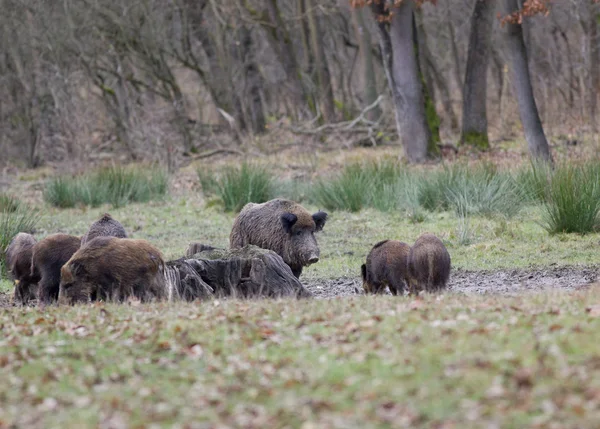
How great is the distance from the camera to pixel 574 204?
14852 millimetres

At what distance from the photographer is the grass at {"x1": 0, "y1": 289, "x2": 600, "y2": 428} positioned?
5.13 meters

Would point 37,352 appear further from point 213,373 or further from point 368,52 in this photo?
point 368,52

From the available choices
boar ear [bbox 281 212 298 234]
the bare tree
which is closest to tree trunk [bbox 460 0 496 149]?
the bare tree

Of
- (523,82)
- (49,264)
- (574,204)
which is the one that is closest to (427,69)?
(523,82)

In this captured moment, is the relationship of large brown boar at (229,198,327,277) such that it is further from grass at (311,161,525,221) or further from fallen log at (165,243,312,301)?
grass at (311,161,525,221)

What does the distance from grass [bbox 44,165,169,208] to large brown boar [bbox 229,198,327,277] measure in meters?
10.2

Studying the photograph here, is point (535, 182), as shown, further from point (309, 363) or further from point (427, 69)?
point (427, 69)

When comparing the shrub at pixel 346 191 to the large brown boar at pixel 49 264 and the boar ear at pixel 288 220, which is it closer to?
the boar ear at pixel 288 220

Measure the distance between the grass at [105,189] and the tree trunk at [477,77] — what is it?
10207mm

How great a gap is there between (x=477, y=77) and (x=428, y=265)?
803 inches

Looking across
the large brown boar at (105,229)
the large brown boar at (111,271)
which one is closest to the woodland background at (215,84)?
the large brown boar at (105,229)

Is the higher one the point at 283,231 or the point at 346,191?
the point at 346,191

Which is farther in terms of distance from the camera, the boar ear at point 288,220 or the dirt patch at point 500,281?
the boar ear at point 288,220

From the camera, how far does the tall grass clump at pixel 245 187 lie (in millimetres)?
19969
